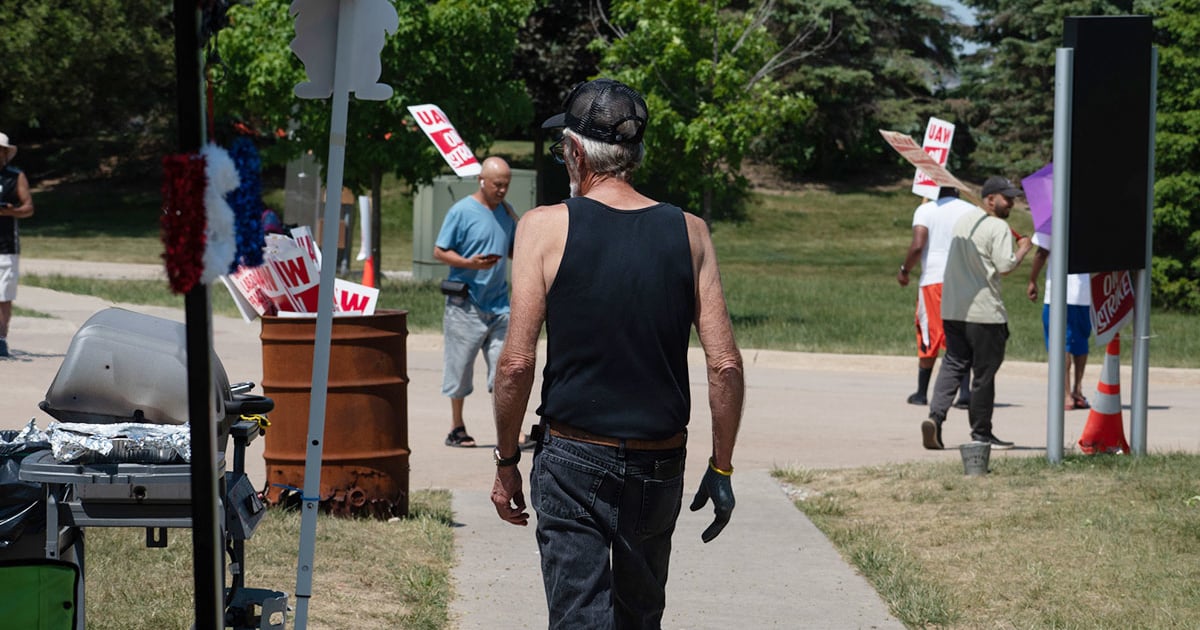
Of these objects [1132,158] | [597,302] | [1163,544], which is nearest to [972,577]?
[1163,544]

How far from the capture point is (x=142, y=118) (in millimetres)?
49875

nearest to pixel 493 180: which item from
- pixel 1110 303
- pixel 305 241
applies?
pixel 305 241

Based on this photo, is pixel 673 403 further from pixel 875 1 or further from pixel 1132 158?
pixel 875 1

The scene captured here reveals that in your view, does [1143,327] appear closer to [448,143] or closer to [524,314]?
[448,143]

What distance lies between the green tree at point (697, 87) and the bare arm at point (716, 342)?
572 inches

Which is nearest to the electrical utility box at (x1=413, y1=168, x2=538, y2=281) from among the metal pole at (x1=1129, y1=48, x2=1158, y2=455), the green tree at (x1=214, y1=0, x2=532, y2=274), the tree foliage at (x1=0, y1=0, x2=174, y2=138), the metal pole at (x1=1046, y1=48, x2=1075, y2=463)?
the green tree at (x1=214, y1=0, x2=532, y2=274)

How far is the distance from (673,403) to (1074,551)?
342cm

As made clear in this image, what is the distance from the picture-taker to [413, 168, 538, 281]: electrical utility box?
25.0 meters

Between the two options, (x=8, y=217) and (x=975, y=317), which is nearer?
(x=975, y=317)

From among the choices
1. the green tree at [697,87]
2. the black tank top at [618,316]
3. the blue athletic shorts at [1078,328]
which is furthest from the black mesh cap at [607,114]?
the green tree at [697,87]

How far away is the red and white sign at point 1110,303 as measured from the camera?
9250mm

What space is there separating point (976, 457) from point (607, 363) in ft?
16.4

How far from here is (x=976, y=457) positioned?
8172mm

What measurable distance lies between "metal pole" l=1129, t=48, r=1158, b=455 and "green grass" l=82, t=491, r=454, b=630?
4570 millimetres
